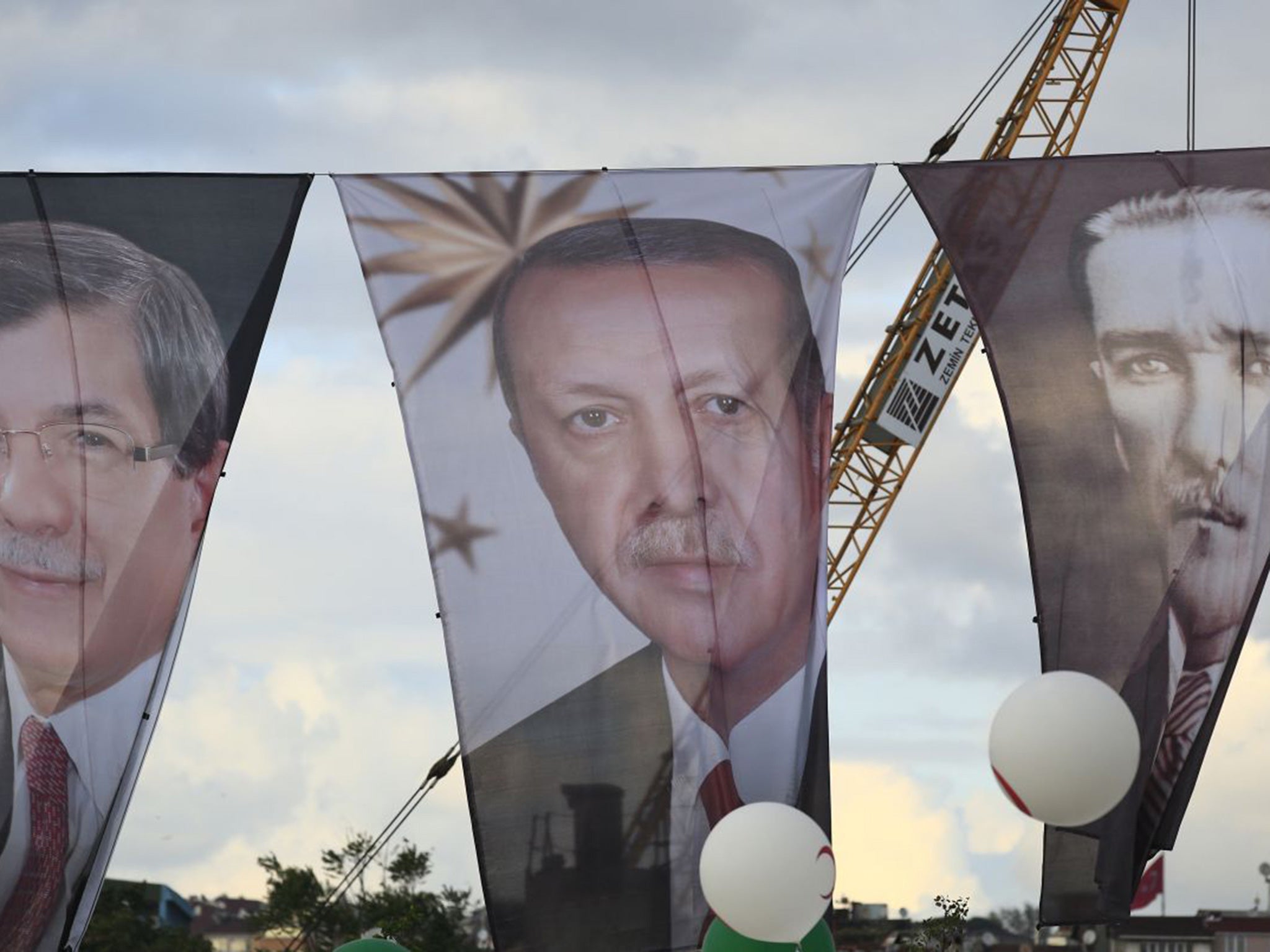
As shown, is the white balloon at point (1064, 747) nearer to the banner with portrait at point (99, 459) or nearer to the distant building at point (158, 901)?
the banner with portrait at point (99, 459)

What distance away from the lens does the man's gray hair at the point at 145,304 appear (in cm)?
1295

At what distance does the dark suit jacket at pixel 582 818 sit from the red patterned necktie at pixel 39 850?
8.52 ft

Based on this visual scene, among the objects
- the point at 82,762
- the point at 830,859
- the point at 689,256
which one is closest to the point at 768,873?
the point at 830,859

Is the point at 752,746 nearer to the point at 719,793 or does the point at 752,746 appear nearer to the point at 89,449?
the point at 719,793

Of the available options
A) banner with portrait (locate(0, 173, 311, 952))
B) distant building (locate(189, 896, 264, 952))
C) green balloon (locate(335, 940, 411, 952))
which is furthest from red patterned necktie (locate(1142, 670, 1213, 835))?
distant building (locate(189, 896, 264, 952))

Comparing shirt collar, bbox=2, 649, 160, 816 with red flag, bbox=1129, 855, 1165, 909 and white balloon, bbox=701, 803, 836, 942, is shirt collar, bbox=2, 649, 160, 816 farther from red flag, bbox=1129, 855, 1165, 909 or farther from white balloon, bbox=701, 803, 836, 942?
red flag, bbox=1129, 855, 1165, 909

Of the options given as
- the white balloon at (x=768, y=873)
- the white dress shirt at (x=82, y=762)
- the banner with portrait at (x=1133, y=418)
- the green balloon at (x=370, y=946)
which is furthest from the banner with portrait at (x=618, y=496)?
the white dress shirt at (x=82, y=762)

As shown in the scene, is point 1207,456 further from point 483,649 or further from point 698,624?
point 483,649

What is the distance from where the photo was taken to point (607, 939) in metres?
12.3

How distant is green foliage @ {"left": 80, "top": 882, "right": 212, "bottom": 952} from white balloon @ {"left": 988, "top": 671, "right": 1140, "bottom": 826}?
3268 centimetres

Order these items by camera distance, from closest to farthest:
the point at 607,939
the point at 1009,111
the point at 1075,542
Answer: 1. the point at 607,939
2. the point at 1075,542
3. the point at 1009,111

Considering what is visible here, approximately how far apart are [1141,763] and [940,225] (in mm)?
3852

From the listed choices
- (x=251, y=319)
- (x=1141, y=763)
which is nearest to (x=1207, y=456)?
(x=1141, y=763)

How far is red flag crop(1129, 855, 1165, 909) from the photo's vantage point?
1316cm
